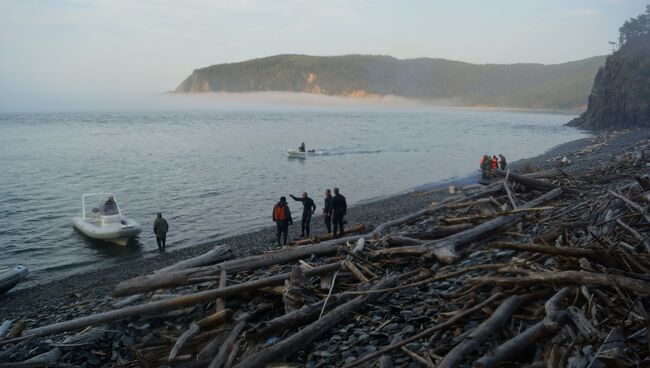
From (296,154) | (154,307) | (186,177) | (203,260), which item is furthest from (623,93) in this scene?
(154,307)

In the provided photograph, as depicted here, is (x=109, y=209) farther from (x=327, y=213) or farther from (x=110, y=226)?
(x=327, y=213)

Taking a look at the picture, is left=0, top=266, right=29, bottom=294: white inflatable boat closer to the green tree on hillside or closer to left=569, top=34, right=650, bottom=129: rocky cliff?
left=569, top=34, right=650, bottom=129: rocky cliff

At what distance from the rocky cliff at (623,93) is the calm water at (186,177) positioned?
739 inches

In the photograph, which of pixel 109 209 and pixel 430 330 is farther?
pixel 109 209

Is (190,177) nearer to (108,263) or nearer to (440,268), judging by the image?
(108,263)

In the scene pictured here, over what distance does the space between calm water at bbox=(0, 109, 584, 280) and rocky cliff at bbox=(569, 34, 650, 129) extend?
18782mm

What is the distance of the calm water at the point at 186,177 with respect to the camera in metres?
23.3

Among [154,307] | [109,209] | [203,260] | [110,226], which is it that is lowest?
[110,226]

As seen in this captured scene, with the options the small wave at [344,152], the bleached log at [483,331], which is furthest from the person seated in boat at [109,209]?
the small wave at [344,152]

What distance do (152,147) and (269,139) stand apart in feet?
63.2

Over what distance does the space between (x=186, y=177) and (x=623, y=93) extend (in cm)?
7597

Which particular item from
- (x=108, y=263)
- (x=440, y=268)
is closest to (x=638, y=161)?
(x=440, y=268)

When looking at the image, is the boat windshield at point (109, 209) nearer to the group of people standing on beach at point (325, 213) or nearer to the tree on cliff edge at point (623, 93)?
the group of people standing on beach at point (325, 213)

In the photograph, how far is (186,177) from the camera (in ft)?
140
